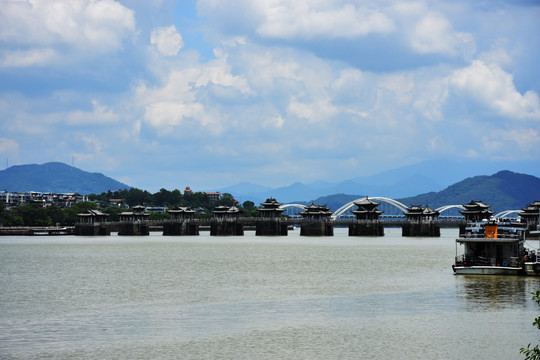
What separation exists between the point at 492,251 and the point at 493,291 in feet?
41.0

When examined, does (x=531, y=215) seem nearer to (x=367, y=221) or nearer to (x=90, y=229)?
(x=367, y=221)

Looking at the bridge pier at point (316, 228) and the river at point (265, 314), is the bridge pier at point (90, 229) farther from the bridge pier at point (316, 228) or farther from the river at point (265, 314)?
the river at point (265, 314)

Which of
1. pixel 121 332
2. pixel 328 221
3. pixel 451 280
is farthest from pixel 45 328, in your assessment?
pixel 328 221

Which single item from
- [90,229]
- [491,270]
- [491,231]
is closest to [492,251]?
[491,231]

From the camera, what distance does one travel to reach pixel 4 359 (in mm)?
28656

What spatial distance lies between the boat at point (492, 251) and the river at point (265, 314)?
1552 millimetres

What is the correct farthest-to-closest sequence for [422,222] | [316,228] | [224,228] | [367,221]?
[224,228] → [316,228] → [367,221] → [422,222]

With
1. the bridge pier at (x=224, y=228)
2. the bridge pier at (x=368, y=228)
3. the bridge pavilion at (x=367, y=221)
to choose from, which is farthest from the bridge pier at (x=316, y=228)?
the bridge pier at (x=224, y=228)

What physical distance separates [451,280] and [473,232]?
593 cm

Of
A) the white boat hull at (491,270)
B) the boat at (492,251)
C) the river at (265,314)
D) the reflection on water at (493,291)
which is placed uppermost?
the boat at (492,251)

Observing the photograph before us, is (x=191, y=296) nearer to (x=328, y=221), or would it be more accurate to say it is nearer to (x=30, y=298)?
(x=30, y=298)

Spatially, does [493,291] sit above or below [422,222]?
below

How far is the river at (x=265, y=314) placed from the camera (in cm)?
3084

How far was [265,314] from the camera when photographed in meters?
39.9
